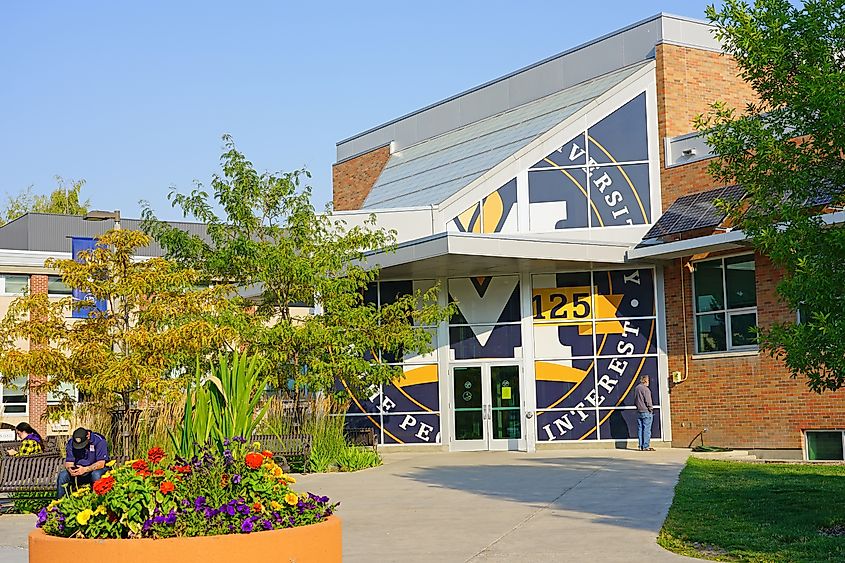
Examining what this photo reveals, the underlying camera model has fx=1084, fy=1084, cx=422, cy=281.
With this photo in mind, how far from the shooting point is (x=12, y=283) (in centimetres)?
3922

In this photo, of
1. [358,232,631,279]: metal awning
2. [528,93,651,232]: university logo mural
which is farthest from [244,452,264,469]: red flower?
[528,93,651,232]: university logo mural


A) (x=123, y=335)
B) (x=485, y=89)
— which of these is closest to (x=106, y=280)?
(x=123, y=335)

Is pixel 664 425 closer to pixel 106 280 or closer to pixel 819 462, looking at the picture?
pixel 819 462

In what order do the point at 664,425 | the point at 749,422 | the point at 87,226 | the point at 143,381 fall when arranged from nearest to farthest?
the point at 143,381 → the point at 749,422 → the point at 664,425 → the point at 87,226

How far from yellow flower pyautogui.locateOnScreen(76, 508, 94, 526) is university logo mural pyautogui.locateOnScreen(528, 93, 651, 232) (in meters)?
19.2

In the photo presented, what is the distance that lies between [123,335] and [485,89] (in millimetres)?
17324

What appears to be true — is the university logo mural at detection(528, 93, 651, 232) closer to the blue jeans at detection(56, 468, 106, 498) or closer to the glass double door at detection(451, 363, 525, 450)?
the glass double door at detection(451, 363, 525, 450)

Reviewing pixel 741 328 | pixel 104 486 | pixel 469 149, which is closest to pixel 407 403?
pixel 469 149

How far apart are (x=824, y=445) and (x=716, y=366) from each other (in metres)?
2.83

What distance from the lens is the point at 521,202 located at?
84.6 feet

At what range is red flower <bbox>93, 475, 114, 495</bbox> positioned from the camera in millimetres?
7305

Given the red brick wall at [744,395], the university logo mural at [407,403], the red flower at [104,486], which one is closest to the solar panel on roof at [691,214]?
the red brick wall at [744,395]

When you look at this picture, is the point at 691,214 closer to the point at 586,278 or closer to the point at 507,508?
the point at 586,278

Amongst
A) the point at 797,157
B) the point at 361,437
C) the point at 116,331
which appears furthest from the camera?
the point at 361,437
